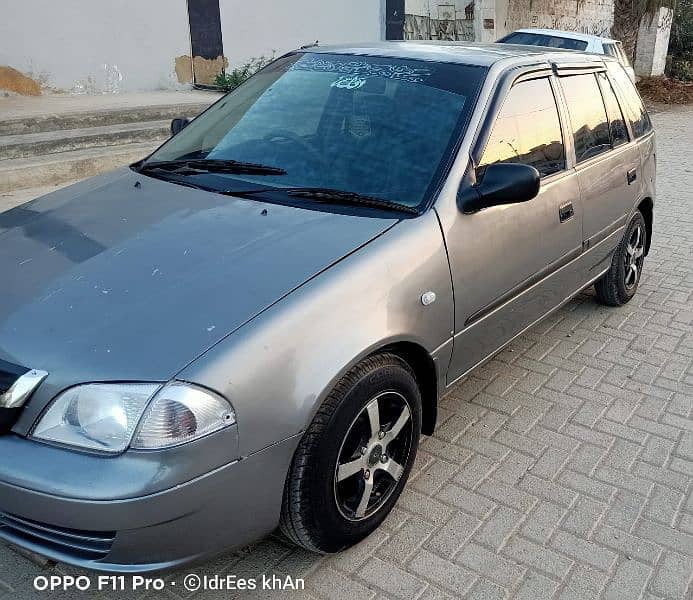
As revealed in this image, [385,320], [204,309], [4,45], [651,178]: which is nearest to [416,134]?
[385,320]

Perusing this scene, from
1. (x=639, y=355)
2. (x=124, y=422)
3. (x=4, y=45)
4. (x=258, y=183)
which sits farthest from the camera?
(x=4, y=45)

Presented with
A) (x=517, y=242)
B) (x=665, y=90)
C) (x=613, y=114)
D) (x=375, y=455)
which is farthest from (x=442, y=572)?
(x=665, y=90)

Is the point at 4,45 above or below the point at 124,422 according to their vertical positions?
above

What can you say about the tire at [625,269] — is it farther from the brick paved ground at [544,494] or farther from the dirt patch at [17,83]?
the dirt patch at [17,83]

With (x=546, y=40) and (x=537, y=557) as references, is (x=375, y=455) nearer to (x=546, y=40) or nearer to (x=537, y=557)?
(x=537, y=557)

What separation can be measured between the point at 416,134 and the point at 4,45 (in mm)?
7353

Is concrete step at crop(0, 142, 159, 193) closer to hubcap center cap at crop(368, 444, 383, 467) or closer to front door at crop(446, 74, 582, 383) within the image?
front door at crop(446, 74, 582, 383)

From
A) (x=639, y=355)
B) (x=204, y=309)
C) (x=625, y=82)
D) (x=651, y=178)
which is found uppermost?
(x=625, y=82)

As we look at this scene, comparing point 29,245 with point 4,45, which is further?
point 4,45

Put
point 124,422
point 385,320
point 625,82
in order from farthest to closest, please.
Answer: point 625,82
point 385,320
point 124,422

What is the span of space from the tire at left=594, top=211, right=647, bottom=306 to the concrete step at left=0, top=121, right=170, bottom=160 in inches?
220

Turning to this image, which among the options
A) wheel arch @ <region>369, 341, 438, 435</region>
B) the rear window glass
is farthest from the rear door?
the rear window glass

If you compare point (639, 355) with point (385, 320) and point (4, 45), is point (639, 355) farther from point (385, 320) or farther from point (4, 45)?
point (4, 45)

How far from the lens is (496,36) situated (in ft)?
53.3
